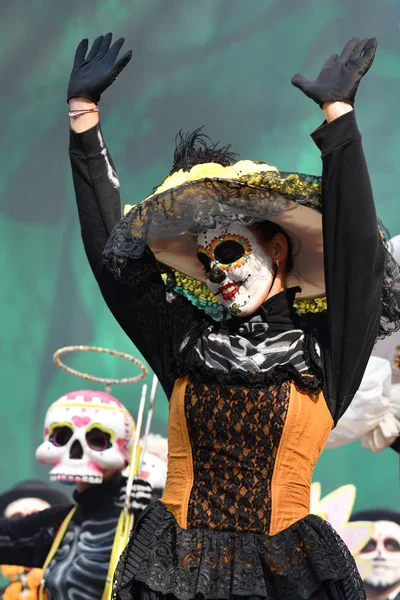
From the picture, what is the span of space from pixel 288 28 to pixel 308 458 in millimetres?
4627

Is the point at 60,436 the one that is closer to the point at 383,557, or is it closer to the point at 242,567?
the point at 383,557

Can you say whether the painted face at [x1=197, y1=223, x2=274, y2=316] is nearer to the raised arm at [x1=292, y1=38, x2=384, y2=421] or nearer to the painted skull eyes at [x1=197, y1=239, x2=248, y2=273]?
the painted skull eyes at [x1=197, y1=239, x2=248, y2=273]

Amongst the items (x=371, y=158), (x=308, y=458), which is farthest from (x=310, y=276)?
(x=371, y=158)

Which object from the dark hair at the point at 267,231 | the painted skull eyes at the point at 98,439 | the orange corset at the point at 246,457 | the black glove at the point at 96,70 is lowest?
the painted skull eyes at the point at 98,439

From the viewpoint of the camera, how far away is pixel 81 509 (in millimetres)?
4195

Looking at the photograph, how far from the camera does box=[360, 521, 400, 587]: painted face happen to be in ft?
15.8

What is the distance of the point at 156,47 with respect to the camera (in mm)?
6297

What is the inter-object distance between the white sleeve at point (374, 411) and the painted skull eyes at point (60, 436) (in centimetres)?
122

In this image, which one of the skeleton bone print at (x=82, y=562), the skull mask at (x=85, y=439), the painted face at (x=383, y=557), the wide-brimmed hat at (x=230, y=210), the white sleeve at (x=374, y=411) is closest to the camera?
the wide-brimmed hat at (x=230, y=210)

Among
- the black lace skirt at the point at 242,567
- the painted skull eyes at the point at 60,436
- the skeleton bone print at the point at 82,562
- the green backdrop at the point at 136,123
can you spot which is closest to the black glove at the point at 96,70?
the black lace skirt at the point at 242,567

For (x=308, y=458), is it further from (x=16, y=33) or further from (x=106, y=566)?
(x=16, y=33)

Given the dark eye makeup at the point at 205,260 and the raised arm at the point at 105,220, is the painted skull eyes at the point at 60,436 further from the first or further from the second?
the dark eye makeup at the point at 205,260
